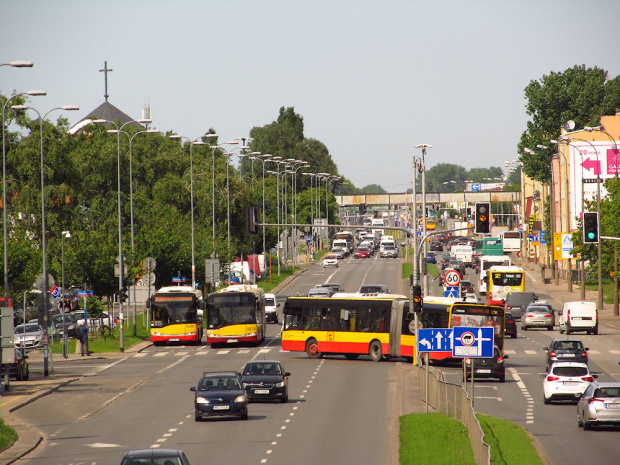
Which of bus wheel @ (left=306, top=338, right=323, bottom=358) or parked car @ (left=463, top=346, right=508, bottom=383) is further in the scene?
bus wheel @ (left=306, top=338, right=323, bottom=358)

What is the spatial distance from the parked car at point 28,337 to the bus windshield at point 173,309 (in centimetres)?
586

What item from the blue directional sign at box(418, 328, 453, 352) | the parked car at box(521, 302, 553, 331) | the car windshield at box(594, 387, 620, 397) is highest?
the blue directional sign at box(418, 328, 453, 352)

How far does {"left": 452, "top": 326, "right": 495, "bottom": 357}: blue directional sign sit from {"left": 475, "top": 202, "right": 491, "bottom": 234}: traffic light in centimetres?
1322

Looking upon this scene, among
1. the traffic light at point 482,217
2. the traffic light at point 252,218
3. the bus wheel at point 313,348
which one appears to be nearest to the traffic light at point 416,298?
the traffic light at point 482,217

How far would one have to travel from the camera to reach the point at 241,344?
181ft

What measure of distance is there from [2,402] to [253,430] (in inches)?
415

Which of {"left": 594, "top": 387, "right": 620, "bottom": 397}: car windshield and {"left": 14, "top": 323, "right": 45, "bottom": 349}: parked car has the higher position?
{"left": 594, "top": 387, "right": 620, "bottom": 397}: car windshield

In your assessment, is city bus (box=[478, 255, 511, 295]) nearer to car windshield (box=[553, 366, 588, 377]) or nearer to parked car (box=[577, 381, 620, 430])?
car windshield (box=[553, 366, 588, 377])

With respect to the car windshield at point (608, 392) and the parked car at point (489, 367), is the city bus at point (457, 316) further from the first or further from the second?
the car windshield at point (608, 392)

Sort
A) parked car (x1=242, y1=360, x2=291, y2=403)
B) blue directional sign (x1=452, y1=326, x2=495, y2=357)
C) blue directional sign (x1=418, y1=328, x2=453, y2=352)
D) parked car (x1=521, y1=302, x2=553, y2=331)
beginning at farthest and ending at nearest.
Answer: parked car (x1=521, y1=302, x2=553, y2=331), parked car (x1=242, y1=360, x2=291, y2=403), blue directional sign (x1=418, y1=328, x2=453, y2=352), blue directional sign (x1=452, y1=326, x2=495, y2=357)

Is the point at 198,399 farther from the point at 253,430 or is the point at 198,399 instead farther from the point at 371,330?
the point at 371,330

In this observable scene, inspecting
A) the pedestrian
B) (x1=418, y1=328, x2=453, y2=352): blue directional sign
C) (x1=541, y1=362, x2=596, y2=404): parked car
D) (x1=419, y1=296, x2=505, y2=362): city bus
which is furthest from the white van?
(x1=418, y1=328, x2=453, y2=352): blue directional sign

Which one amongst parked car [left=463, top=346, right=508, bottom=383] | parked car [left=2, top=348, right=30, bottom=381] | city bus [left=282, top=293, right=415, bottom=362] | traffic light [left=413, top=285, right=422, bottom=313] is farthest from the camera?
city bus [left=282, top=293, right=415, bottom=362]

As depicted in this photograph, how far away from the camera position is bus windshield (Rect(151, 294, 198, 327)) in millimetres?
53406
